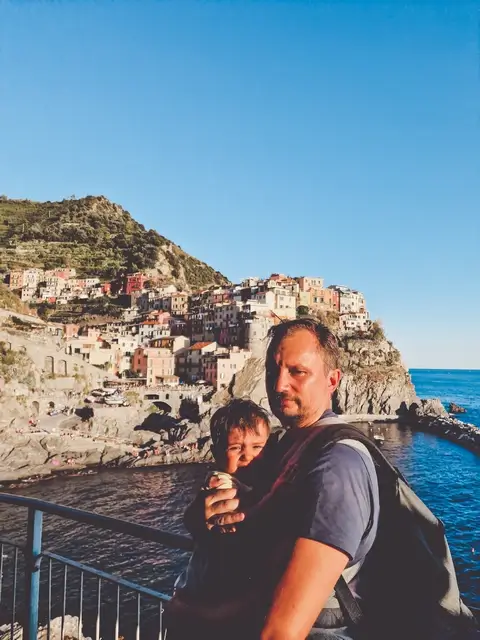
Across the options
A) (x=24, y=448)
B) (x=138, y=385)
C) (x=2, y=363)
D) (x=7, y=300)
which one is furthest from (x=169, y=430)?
(x=7, y=300)

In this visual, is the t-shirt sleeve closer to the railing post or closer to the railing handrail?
the railing handrail

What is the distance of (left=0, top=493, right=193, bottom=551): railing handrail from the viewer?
2.37 meters

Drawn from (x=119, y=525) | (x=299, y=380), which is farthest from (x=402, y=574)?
(x=119, y=525)

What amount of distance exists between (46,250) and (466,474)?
87.0 metres

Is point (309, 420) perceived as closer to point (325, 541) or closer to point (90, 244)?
point (325, 541)

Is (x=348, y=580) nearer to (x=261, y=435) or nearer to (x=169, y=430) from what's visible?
(x=261, y=435)

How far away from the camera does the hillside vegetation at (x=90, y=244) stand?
9181cm

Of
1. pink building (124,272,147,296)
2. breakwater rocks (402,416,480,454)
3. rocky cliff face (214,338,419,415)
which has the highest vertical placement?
pink building (124,272,147,296)

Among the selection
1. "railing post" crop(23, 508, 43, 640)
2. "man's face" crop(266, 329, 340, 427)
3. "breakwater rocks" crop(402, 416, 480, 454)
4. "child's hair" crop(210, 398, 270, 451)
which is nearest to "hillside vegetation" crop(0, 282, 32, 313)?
"breakwater rocks" crop(402, 416, 480, 454)

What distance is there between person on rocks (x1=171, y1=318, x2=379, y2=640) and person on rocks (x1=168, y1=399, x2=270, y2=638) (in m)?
0.06

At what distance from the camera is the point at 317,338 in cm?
186

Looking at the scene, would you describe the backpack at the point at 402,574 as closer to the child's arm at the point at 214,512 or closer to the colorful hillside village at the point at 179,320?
the child's arm at the point at 214,512

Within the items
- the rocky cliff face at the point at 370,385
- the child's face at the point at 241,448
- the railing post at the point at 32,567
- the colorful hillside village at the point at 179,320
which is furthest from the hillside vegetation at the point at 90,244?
the child's face at the point at 241,448

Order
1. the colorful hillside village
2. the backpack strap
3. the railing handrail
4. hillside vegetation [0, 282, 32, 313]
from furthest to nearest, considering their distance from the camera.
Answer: hillside vegetation [0, 282, 32, 313] < the colorful hillside village < the railing handrail < the backpack strap
